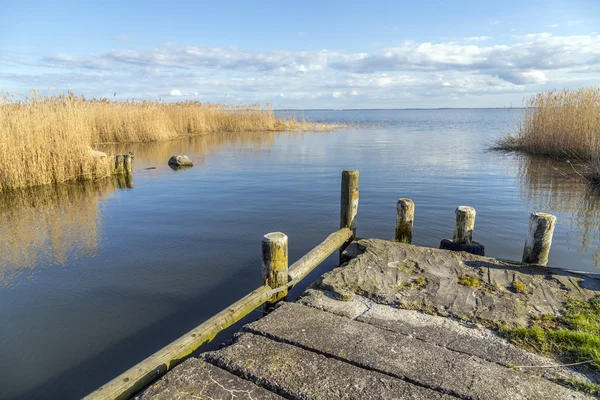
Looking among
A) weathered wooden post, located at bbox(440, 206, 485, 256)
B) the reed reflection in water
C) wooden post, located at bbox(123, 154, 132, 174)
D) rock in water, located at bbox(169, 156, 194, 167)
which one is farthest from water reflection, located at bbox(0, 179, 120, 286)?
weathered wooden post, located at bbox(440, 206, 485, 256)

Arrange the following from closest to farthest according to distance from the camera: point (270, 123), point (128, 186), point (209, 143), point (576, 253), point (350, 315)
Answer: point (350, 315)
point (576, 253)
point (128, 186)
point (209, 143)
point (270, 123)

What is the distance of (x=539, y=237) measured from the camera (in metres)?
5.29

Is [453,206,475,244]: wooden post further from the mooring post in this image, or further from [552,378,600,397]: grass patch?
[552,378,600,397]: grass patch

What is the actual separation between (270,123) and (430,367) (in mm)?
33012

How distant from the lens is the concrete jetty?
2893 mm

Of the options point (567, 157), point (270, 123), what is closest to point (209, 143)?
point (270, 123)

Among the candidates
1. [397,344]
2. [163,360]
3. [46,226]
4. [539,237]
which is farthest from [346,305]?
[46,226]

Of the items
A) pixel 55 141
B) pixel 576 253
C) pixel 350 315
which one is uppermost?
pixel 55 141

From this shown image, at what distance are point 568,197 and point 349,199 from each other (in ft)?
26.5

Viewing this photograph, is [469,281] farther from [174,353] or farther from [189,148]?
[189,148]

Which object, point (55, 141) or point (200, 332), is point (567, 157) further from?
point (55, 141)

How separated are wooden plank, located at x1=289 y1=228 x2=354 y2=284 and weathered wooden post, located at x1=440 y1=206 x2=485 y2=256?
1.74m

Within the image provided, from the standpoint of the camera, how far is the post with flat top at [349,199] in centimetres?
672

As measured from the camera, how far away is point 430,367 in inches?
123
